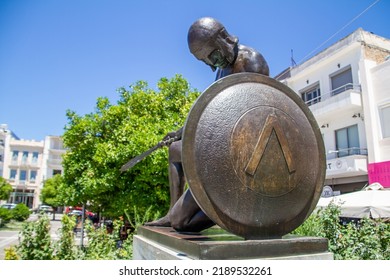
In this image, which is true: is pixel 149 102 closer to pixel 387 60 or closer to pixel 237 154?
pixel 387 60

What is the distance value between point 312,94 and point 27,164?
50.8 metres

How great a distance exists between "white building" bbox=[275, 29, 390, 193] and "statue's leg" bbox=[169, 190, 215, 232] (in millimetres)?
14189

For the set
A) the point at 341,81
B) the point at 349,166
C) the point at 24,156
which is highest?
the point at 24,156

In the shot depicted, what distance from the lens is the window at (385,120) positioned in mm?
15672

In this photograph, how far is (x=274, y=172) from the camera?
2.38 meters

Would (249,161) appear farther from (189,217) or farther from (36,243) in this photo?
(36,243)

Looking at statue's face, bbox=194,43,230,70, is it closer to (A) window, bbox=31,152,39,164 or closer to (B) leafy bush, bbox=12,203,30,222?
(B) leafy bush, bbox=12,203,30,222

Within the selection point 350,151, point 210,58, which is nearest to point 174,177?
point 210,58

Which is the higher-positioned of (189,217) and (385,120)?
(385,120)

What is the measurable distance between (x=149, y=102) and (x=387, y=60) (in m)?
11.2

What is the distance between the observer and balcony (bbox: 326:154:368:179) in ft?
53.1

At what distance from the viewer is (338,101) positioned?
17.4 meters

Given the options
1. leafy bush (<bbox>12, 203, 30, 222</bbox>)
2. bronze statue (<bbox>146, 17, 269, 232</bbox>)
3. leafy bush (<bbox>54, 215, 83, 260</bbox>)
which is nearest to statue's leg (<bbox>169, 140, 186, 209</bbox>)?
bronze statue (<bbox>146, 17, 269, 232</bbox>)
